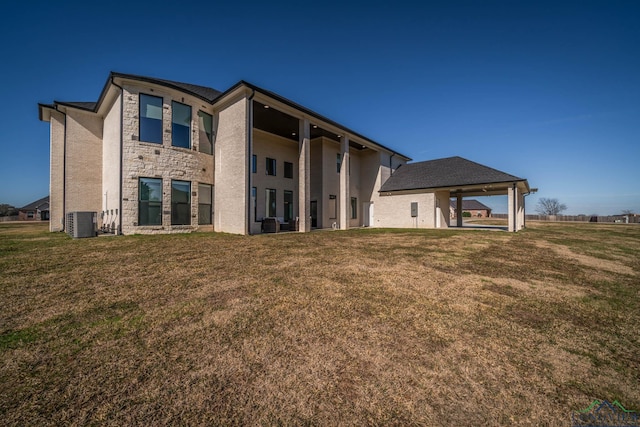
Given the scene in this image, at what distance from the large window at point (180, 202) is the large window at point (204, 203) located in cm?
58

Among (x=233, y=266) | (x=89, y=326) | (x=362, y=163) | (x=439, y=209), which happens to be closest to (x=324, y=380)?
(x=89, y=326)

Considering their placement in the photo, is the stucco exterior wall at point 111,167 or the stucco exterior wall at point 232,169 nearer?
the stucco exterior wall at point 111,167

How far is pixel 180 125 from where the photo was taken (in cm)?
1285

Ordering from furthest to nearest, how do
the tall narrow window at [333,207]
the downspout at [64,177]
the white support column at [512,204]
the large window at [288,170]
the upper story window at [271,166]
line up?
the tall narrow window at [333,207], the large window at [288,170], the upper story window at [271,166], the white support column at [512,204], the downspout at [64,177]

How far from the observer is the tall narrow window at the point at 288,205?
18688 millimetres

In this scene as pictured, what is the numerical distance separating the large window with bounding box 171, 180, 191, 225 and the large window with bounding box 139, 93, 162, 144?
228cm

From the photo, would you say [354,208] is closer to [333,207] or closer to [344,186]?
[333,207]

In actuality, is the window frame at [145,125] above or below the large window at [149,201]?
above

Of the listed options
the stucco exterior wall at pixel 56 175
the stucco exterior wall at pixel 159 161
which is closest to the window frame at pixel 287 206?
the stucco exterior wall at pixel 159 161

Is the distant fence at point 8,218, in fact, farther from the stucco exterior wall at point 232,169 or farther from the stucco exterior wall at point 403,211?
the stucco exterior wall at point 403,211

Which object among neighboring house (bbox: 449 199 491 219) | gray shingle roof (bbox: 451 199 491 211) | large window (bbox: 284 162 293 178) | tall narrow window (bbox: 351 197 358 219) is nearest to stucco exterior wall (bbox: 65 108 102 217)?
large window (bbox: 284 162 293 178)

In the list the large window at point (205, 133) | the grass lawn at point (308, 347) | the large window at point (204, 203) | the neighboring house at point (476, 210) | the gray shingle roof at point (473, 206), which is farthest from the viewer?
the gray shingle roof at point (473, 206)

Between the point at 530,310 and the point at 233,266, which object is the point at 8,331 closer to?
the point at 233,266

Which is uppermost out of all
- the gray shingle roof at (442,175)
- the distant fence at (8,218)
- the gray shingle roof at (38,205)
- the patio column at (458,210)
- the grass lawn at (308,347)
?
the gray shingle roof at (442,175)
